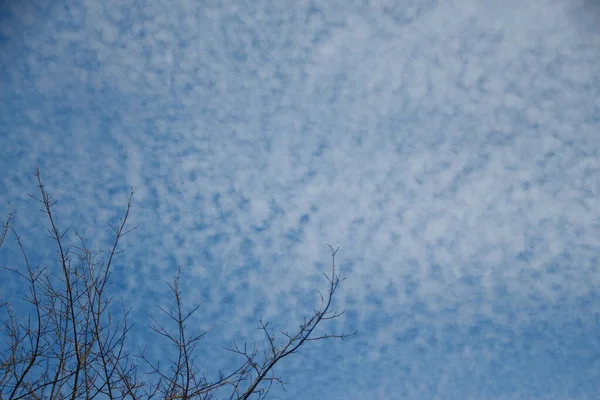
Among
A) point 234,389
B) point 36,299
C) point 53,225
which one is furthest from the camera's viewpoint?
point 234,389

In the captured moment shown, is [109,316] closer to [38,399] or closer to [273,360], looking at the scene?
[38,399]

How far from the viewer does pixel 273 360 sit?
358cm

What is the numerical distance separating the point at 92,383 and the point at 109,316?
1.67 ft

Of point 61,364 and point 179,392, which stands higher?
point 61,364

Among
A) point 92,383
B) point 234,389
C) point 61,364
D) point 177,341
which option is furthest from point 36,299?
point 234,389

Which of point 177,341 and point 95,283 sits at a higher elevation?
point 95,283

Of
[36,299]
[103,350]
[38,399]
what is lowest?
[38,399]

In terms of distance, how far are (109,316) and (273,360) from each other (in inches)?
52.3

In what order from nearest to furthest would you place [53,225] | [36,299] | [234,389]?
[53,225] → [36,299] → [234,389]

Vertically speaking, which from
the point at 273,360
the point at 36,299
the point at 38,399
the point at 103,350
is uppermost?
the point at 36,299

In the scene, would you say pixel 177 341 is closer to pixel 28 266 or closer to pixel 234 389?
pixel 234 389

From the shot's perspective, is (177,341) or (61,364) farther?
(177,341)

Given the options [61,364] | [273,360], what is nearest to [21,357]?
[61,364]

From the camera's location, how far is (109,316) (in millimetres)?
3689
